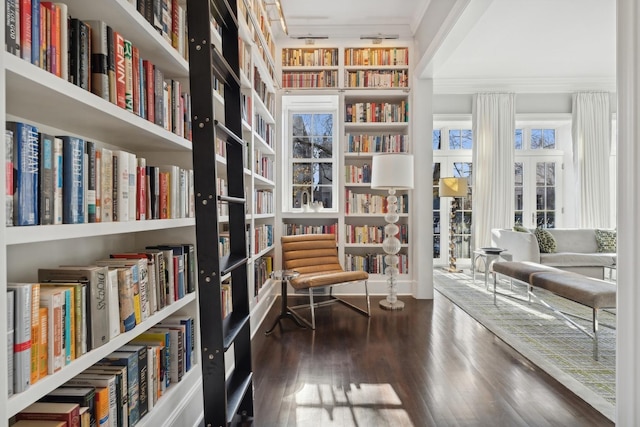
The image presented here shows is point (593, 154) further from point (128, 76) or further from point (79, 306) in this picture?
point (79, 306)

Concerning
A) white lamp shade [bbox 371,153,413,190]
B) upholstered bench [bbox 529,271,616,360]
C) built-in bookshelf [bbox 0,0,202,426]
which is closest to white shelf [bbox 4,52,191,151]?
built-in bookshelf [bbox 0,0,202,426]

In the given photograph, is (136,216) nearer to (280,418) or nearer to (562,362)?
(280,418)

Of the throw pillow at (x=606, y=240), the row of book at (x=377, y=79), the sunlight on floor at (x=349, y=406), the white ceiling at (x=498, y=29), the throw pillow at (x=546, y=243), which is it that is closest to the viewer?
the sunlight on floor at (x=349, y=406)

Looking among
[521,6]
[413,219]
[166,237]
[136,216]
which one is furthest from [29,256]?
[521,6]

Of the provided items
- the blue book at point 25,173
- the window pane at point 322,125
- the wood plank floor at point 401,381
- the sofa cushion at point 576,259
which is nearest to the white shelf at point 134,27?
the blue book at point 25,173

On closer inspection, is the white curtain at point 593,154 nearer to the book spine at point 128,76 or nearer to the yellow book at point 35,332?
the book spine at point 128,76

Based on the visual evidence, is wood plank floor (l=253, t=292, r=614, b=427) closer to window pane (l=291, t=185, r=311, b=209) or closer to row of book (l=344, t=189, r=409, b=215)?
row of book (l=344, t=189, r=409, b=215)

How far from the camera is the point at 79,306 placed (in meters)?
0.98

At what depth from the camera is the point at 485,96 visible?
614 centimetres

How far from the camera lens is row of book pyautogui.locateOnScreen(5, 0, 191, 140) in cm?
81

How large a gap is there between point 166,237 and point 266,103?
2.55 meters

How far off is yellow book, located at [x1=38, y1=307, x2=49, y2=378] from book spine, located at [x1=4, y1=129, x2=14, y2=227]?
24 centimetres

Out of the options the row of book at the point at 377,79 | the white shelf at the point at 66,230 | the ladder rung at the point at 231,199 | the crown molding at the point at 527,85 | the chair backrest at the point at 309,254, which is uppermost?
the crown molding at the point at 527,85

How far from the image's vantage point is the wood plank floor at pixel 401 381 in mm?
1789
